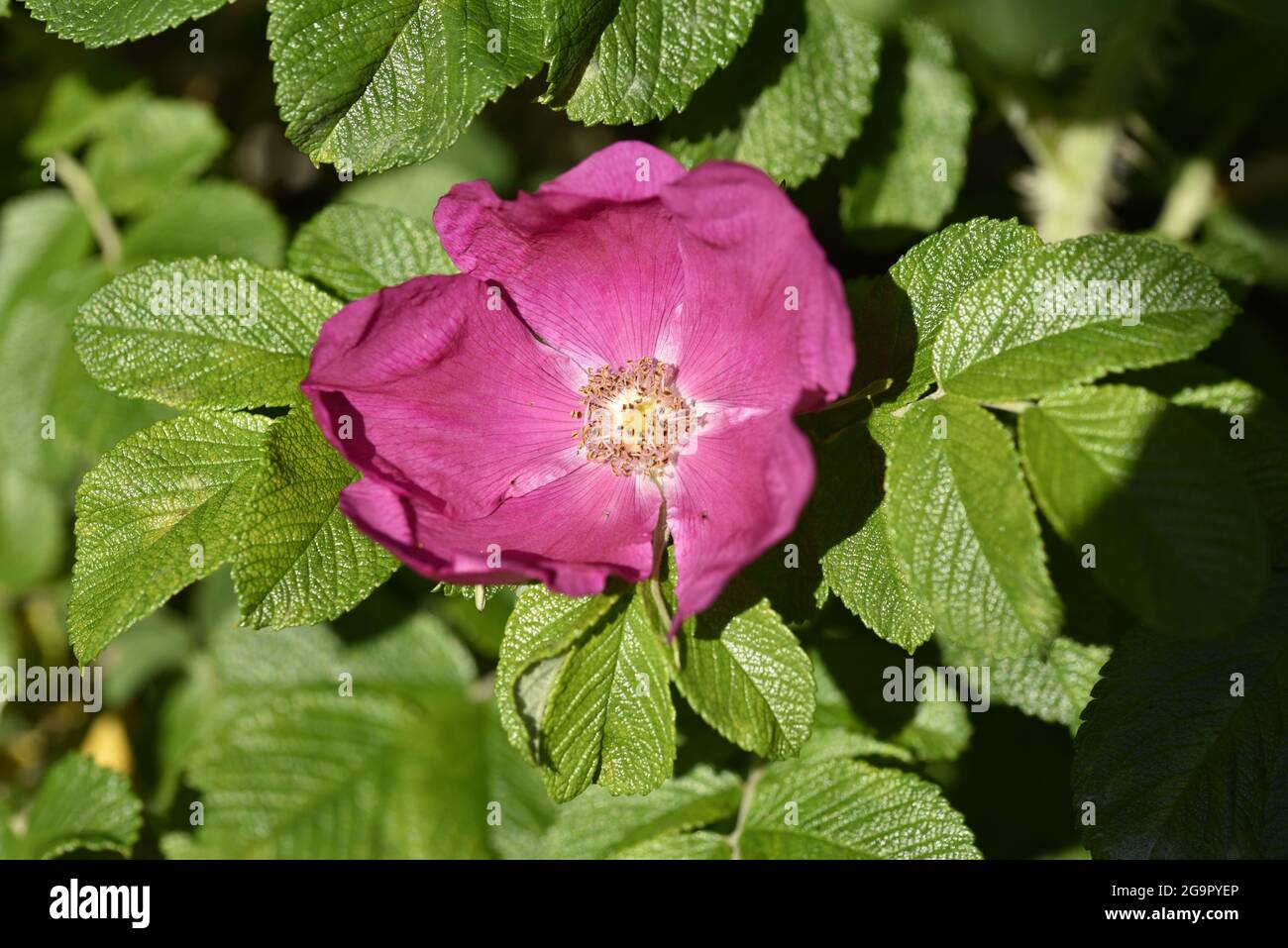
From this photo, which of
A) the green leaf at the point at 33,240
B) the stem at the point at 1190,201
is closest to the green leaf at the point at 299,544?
the green leaf at the point at 33,240

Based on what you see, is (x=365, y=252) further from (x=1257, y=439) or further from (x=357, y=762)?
(x=1257, y=439)

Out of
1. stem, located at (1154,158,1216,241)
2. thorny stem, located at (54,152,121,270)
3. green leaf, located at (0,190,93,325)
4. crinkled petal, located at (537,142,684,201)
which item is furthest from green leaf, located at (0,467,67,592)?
stem, located at (1154,158,1216,241)

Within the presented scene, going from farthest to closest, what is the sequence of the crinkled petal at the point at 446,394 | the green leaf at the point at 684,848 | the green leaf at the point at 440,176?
the green leaf at the point at 440,176
the green leaf at the point at 684,848
the crinkled petal at the point at 446,394

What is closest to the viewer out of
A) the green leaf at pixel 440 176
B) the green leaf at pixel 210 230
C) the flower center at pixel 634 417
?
the flower center at pixel 634 417

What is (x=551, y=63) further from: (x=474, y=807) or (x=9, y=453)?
(x=9, y=453)

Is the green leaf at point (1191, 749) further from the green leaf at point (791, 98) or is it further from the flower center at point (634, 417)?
the green leaf at point (791, 98)

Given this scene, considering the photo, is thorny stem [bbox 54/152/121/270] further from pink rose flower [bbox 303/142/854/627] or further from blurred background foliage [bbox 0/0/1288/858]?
pink rose flower [bbox 303/142/854/627]

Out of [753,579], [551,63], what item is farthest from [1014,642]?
[551,63]
